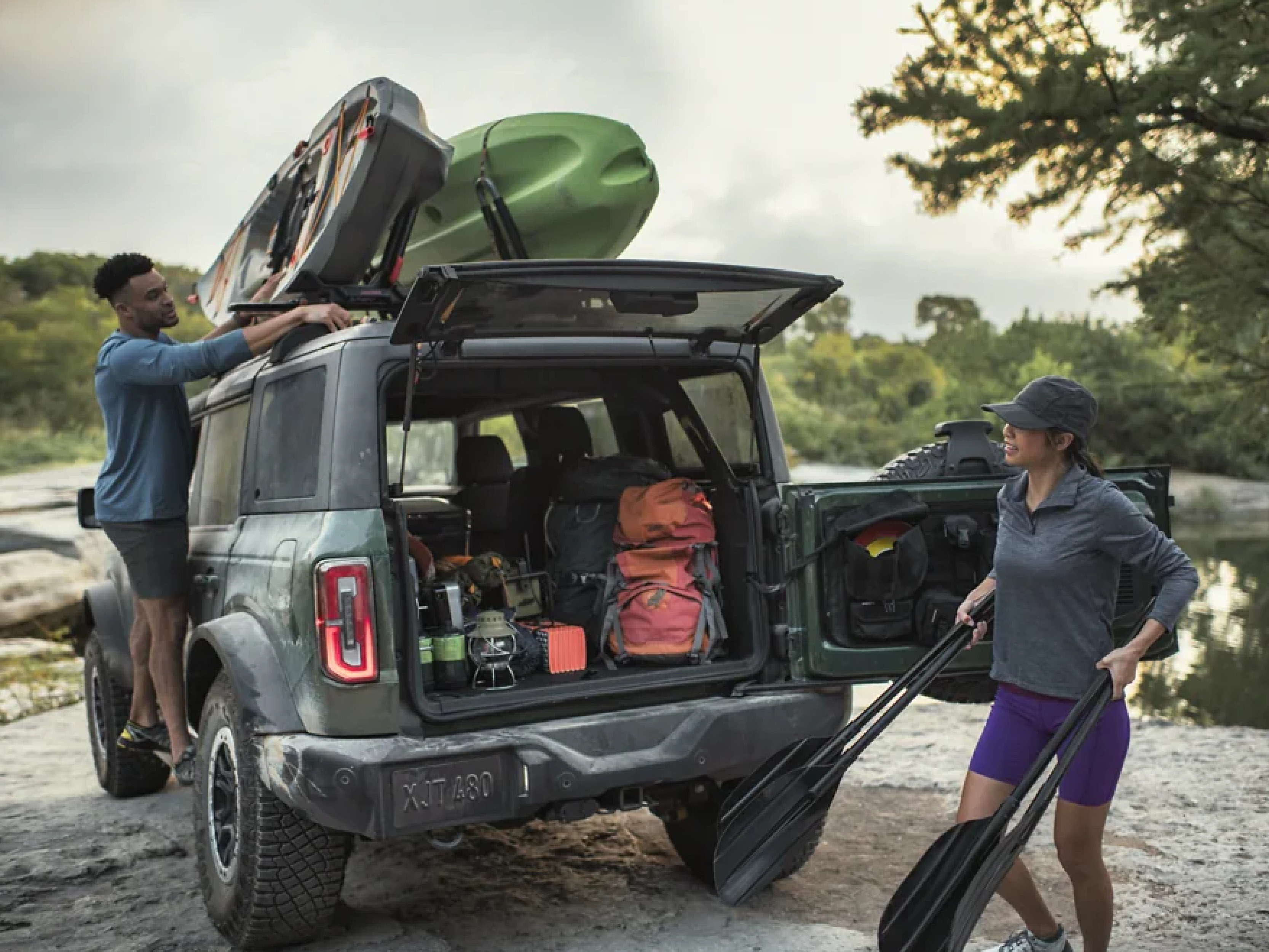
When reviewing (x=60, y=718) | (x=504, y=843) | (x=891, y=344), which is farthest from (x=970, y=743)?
(x=891, y=344)

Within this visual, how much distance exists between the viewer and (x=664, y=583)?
14.0 feet

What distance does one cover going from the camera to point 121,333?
4750mm

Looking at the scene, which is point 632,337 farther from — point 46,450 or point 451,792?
point 46,450

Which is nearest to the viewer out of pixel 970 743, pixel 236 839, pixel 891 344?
pixel 236 839

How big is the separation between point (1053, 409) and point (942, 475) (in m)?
1.34

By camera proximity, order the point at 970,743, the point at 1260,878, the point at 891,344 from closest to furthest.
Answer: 1. the point at 1260,878
2. the point at 970,743
3. the point at 891,344

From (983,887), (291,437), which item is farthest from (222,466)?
(983,887)

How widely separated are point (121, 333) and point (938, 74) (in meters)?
6.28

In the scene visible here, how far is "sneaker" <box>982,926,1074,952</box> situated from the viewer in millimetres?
3344

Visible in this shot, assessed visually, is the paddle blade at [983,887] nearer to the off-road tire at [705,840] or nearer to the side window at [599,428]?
the off-road tire at [705,840]

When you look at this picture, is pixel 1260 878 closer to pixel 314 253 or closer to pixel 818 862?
pixel 818 862

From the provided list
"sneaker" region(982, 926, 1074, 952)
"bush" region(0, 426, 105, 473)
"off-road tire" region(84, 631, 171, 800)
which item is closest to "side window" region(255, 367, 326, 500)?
"off-road tire" region(84, 631, 171, 800)

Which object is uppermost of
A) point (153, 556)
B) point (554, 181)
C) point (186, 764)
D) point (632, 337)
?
point (554, 181)

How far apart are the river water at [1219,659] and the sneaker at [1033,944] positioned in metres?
2.43
